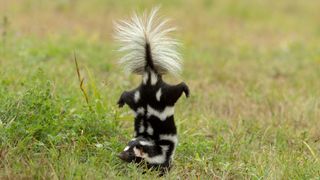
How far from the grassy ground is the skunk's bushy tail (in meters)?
0.75

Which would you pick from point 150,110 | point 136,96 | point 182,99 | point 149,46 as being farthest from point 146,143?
point 182,99

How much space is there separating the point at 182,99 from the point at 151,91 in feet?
8.05

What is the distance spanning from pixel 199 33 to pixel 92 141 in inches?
307

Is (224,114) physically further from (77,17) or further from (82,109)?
(77,17)

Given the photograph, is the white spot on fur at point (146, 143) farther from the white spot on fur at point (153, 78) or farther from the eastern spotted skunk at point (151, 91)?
the white spot on fur at point (153, 78)

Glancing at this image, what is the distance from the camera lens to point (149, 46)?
5438 mm

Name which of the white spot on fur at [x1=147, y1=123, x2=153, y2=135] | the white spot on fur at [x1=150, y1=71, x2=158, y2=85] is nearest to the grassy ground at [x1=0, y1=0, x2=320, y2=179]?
the white spot on fur at [x1=147, y1=123, x2=153, y2=135]

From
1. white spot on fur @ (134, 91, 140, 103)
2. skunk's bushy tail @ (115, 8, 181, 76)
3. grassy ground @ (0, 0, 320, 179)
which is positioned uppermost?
skunk's bushy tail @ (115, 8, 181, 76)

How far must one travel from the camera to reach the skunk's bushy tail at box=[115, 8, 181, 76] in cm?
544

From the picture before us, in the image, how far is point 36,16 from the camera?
1280 centimetres

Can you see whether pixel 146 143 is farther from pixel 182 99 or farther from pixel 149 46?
pixel 182 99

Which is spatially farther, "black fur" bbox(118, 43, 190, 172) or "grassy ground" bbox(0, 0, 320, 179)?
"grassy ground" bbox(0, 0, 320, 179)

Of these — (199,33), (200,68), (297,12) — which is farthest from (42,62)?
(297,12)

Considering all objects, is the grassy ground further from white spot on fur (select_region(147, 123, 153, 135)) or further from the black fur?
white spot on fur (select_region(147, 123, 153, 135))
